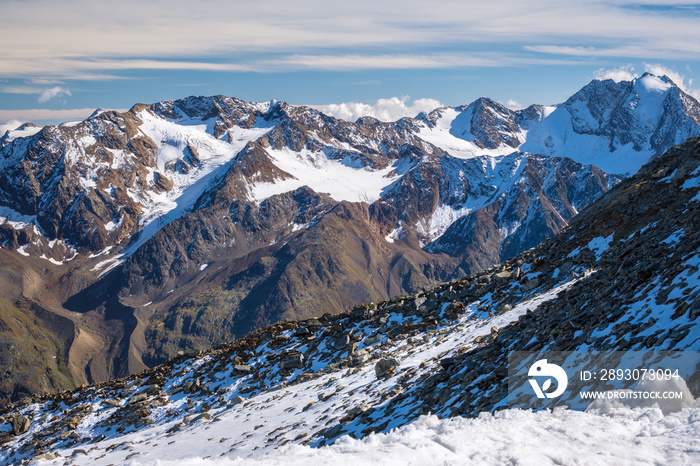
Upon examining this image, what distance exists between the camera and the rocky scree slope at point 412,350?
18.2 m

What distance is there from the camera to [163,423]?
3353cm

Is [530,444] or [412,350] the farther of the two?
[412,350]

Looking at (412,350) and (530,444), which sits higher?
(530,444)

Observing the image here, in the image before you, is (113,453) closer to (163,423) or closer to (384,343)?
(163,423)

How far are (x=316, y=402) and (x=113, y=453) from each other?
1253cm

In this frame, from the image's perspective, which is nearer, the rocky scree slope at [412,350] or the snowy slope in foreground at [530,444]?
the snowy slope in foreground at [530,444]

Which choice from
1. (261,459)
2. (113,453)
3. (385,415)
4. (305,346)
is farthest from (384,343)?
(261,459)

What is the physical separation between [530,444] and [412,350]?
17.7 m

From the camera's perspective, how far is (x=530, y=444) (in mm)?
12555

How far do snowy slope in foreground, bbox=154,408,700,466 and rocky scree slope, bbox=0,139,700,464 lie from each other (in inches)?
64.3

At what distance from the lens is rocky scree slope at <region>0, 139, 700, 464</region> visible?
1817 centimetres

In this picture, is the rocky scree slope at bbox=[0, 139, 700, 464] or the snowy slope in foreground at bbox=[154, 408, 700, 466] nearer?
the snowy slope in foreground at bbox=[154, 408, 700, 466]

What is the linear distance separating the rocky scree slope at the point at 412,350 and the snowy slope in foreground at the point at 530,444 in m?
1.63

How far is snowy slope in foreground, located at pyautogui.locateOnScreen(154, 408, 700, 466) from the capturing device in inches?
452
